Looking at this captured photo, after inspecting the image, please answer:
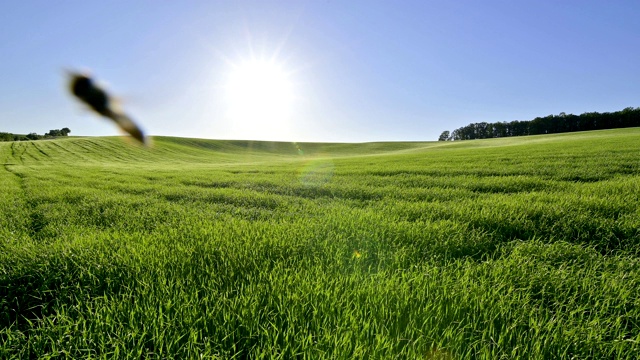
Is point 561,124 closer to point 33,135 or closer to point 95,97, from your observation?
point 95,97

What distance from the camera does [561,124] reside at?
8925 centimetres

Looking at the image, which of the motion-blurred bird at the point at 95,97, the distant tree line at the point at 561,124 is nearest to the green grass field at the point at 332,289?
the motion-blurred bird at the point at 95,97

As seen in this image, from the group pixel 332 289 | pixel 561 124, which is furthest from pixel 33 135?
pixel 561 124

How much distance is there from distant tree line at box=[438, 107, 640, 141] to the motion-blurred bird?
111 metres

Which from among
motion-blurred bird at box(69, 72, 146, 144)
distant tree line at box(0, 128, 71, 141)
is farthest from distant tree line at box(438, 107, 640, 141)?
distant tree line at box(0, 128, 71, 141)

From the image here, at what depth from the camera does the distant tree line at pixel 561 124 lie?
79375 millimetres

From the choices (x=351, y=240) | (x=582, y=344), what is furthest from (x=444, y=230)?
(x=582, y=344)

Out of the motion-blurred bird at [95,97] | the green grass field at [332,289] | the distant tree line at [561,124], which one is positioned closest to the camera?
the green grass field at [332,289]

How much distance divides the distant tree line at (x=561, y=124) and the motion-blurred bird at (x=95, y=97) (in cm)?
11127

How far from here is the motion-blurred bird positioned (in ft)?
110

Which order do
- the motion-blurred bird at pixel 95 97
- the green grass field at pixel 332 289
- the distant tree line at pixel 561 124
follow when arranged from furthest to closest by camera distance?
the distant tree line at pixel 561 124 < the motion-blurred bird at pixel 95 97 < the green grass field at pixel 332 289

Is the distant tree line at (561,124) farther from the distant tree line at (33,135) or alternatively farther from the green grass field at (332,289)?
the distant tree line at (33,135)

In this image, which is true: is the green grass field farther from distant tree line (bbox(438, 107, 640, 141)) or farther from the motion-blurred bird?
distant tree line (bbox(438, 107, 640, 141))

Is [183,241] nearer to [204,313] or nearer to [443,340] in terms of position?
[204,313]
